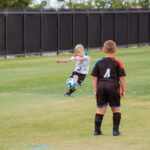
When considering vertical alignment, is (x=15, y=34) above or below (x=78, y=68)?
above

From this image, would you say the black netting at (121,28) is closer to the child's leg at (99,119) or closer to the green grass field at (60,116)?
the green grass field at (60,116)

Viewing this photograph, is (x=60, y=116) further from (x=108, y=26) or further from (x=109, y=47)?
(x=108, y=26)

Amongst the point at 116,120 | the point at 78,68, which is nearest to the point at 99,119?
the point at 116,120

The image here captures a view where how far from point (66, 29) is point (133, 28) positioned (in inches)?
317

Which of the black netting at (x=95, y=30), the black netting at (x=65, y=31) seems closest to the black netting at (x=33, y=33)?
the black netting at (x=65, y=31)

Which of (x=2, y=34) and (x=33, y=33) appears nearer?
(x=2, y=34)

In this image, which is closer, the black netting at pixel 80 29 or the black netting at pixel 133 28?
the black netting at pixel 80 29

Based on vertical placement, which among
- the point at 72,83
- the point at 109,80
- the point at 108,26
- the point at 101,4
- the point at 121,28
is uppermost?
the point at 101,4

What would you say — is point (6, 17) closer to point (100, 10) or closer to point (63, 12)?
point (63, 12)

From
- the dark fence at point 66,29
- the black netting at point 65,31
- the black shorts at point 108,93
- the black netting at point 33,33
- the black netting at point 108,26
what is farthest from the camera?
the black netting at point 108,26

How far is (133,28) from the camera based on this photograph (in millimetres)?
47219

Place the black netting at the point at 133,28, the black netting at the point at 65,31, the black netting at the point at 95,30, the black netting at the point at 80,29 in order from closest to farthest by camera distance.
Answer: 1. the black netting at the point at 65,31
2. the black netting at the point at 80,29
3. the black netting at the point at 95,30
4. the black netting at the point at 133,28

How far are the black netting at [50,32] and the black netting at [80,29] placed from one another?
206 centimetres

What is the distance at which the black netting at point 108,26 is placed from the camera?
43969 millimetres
